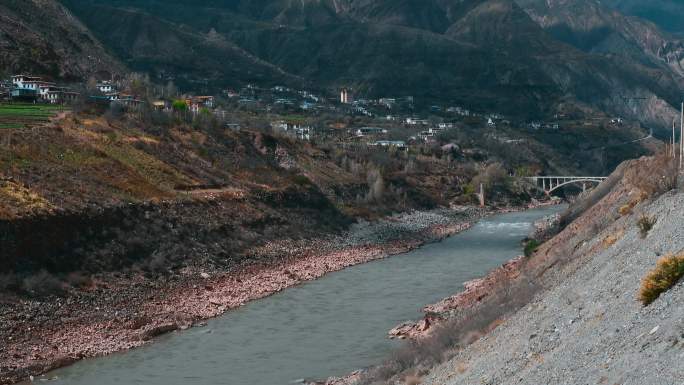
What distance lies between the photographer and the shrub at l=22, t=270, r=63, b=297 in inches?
1528

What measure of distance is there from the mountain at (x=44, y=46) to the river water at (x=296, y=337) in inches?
3301

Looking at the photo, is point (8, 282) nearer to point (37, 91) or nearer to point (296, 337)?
point (296, 337)

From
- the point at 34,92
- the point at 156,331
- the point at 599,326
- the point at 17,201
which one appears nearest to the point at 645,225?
the point at 599,326

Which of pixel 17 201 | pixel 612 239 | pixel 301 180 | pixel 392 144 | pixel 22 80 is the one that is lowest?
pixel 301 180

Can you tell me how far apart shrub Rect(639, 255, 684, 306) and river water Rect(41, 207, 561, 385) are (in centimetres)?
1412

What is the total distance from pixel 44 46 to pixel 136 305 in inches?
4434

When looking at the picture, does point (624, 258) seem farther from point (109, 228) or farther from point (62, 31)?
point (62, 31)

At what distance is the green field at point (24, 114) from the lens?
68062 mm

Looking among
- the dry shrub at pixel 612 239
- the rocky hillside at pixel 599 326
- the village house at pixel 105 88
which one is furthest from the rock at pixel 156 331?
the village house at pixel 105 88

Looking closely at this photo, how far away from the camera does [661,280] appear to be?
16312 millimetres

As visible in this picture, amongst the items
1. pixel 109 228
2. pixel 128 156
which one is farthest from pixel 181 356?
pixel 128 156

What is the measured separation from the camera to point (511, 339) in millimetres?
19641

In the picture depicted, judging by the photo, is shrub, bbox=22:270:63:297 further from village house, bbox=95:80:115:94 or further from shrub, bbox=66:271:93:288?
village house, bbox=95:80:115:94

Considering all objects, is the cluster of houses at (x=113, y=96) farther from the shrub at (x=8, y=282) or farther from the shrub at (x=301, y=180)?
the shrub at (x=8, y=282)
